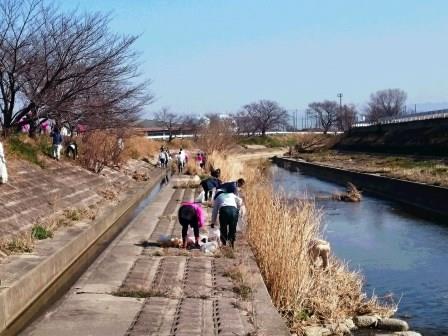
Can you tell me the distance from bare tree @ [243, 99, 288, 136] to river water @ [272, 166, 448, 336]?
105264mm

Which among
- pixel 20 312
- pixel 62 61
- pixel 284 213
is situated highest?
pixel 62 61

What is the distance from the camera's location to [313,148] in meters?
88.6

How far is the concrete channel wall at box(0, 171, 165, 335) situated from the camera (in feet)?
30.5

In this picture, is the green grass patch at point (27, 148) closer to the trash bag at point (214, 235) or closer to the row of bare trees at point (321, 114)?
the trash bag at point (214, 235)

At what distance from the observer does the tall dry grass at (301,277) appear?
32.3 feet

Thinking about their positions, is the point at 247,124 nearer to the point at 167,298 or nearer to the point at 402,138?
the point at 402,138

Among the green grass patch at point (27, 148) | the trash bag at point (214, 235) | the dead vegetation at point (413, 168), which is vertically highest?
the green grass patch at point (27, 148)

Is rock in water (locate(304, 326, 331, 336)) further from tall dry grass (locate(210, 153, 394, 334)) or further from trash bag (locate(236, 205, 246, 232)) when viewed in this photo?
trash bag (locate(236, 205, 246, 232))

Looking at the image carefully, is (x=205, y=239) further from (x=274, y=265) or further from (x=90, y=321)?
(x=90, y=321)

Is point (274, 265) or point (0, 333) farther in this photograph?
point (274, 265)

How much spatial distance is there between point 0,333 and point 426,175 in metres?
30.1

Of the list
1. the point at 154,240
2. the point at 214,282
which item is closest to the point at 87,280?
the point at 214,282

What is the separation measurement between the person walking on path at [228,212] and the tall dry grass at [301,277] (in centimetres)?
71

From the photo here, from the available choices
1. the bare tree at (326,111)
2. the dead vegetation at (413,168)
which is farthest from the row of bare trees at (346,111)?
the dead vegetation at (413,168)
